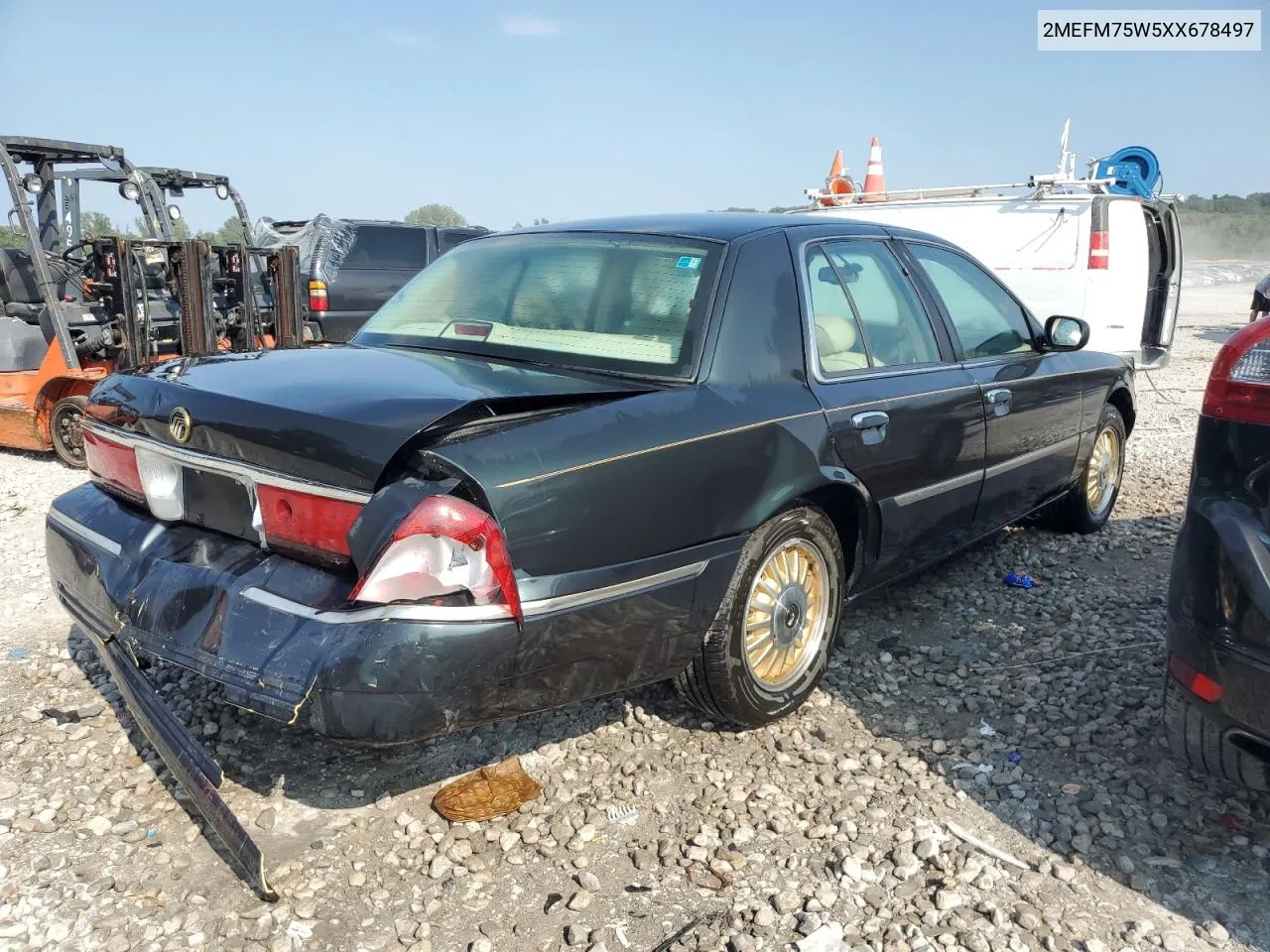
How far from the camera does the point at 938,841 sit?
263 centimetres

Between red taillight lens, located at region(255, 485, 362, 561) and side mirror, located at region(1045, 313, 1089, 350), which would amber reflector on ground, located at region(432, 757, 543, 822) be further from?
side mirror, located at region(1045, 313, 1089, 350)

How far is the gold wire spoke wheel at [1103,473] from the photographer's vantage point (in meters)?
5.36

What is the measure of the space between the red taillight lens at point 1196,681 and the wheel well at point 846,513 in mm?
1079

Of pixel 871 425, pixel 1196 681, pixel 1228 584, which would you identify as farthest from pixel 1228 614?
pixel 871 425

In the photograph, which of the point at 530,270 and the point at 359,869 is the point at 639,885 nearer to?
the point at 359,869

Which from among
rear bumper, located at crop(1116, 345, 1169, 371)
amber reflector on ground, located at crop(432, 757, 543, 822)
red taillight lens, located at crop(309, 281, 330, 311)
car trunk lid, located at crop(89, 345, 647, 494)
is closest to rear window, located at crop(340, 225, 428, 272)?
red taillight lens, located at crop(309, 281, 330, 311)

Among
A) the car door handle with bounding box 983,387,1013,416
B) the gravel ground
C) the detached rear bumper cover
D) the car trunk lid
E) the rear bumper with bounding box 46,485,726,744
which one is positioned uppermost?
the car trunk lid

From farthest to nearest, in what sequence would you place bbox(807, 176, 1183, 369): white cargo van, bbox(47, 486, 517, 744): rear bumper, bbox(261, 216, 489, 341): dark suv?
bbox(261, 216, 489, 341): dark suv < bbox(807, 176, 1183, 369): white cargo van < bbox(47, 486, 517, 744): rear bumper

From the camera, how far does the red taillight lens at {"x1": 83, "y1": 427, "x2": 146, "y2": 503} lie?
289cm

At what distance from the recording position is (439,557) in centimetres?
224

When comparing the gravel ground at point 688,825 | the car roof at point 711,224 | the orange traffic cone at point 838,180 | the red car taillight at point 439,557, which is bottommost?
the gravel ground at point 688,825

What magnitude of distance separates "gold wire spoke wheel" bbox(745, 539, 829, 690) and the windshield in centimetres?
75

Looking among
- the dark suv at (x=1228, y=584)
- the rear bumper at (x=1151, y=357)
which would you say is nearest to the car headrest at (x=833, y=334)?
the dark suv at (x=1228, y=584)

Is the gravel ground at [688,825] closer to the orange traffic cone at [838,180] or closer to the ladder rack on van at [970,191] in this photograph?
the ladder rack on van at [970,191]
